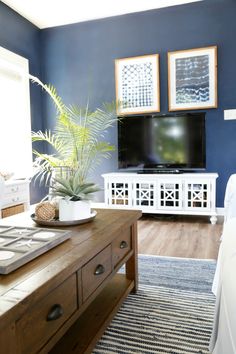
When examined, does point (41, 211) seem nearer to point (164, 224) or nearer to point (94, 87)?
point (164, 224)

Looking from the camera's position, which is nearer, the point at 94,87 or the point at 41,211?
the point at 41,211

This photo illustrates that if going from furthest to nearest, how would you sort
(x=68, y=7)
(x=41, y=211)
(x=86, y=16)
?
(x=86, y=16)
(x=68, y=7)
(x=41, y=211)

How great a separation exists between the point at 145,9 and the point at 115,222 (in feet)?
11.2

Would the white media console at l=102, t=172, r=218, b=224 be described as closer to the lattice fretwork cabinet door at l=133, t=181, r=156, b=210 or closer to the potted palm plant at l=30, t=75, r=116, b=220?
the lattice fretwork cabinet door at l=133, t=181, r=156, b=210

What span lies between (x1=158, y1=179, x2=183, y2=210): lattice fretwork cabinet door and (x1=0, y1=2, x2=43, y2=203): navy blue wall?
6.14 feet

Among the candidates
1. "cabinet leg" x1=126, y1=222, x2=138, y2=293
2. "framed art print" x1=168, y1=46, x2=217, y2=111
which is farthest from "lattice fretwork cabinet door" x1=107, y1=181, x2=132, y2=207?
"cabinet leg" x1=126, y1=222, x2=138, y2=293

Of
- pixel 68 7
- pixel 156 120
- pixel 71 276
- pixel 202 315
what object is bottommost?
pixel 202 315

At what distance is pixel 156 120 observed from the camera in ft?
12.4

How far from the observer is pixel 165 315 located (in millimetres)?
1571

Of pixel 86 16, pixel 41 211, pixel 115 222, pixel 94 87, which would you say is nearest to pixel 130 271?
pixel 115 222

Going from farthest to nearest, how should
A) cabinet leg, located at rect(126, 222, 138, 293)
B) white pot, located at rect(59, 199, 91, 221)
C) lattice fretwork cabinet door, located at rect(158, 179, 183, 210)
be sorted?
lattice fretwork cabinet door, located at rect(158, 179, 183, 210), cabinet leg, located at rect(126, 222, 138, 293), white pot, located at rect(59, 199, 91, 221)

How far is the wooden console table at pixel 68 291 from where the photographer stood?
75 centimetres

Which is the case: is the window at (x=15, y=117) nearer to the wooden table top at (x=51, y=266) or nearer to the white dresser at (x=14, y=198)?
the white dresser at (x=14, y=198)

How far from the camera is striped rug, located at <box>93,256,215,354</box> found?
52.5 inches
